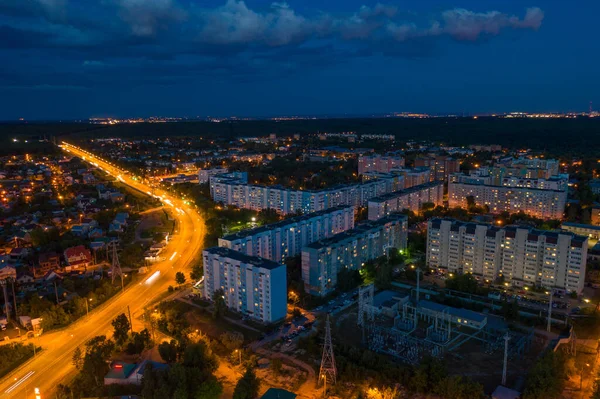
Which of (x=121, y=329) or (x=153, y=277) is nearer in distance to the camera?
(x=121, y=329)

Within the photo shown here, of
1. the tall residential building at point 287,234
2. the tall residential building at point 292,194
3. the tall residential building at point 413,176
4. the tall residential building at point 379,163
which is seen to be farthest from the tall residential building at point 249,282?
the tall residential building at point 379,163

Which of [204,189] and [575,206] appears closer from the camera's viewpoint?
[575,206]

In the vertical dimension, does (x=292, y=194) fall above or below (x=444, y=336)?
above

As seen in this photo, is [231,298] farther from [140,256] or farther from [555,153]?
[555,153]

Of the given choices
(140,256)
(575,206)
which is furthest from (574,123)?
(140,256)

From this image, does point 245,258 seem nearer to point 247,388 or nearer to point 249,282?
point 249,282

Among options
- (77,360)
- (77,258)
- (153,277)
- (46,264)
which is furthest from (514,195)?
(46,264)
